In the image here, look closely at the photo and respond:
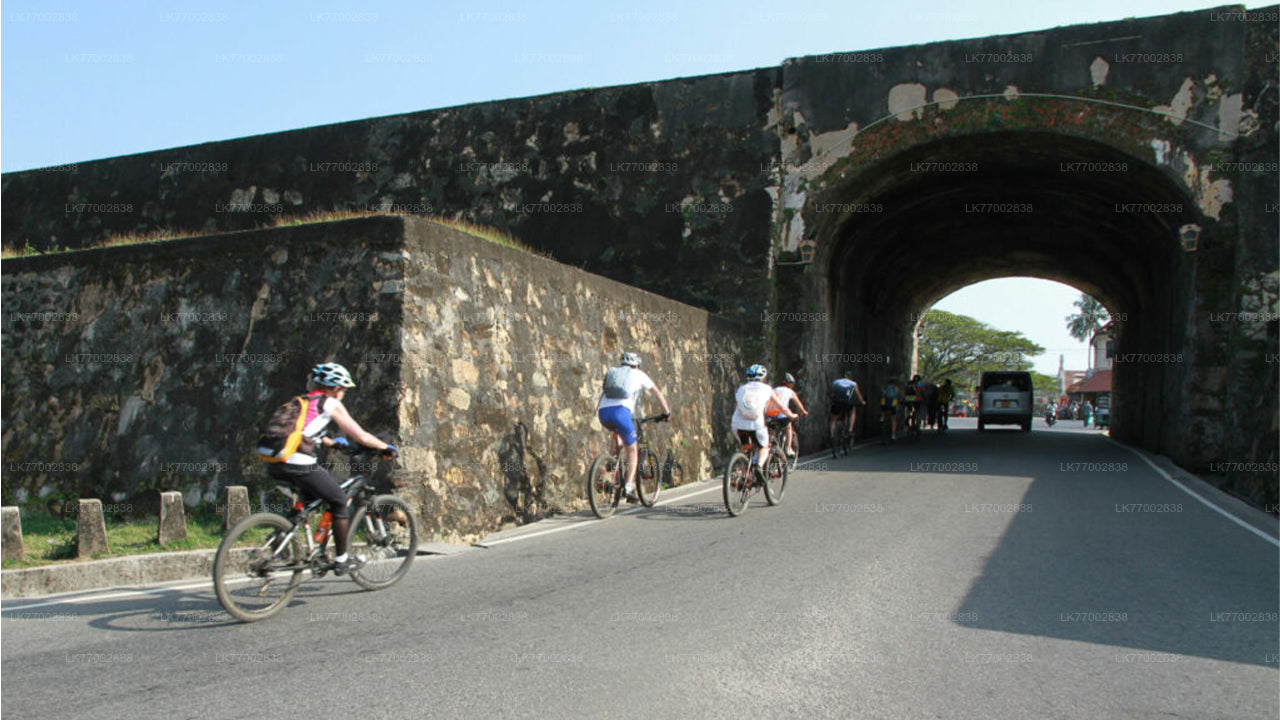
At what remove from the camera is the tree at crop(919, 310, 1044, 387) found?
65.5 metres

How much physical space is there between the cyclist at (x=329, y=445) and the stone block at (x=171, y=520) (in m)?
2.09

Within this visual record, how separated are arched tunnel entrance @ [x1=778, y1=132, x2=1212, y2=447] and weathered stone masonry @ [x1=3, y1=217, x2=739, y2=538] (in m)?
10.0

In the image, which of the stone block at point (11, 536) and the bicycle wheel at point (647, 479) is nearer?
the stone block at point (11, 536)

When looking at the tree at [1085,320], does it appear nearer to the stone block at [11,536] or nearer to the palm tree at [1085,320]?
the palm tree at [1085,320]

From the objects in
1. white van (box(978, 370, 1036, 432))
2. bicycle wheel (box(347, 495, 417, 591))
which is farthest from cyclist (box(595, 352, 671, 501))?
white van (box(978, 370, 1036, 432))

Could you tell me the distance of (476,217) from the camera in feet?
66.5

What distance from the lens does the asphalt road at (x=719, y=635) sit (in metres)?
3.82

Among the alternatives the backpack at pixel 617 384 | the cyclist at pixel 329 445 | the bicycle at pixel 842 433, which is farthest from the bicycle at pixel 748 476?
the bicycle at pixel 842 433

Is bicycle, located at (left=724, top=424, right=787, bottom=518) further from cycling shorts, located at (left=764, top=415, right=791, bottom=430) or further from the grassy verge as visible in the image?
the grassy verge

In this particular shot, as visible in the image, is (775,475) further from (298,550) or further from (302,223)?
(298,550)

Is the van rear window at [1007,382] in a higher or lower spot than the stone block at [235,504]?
higher

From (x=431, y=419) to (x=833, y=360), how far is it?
48.1 feet

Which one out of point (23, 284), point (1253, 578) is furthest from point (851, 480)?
point (23, 284)

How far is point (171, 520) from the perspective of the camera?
714cm
